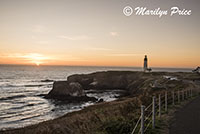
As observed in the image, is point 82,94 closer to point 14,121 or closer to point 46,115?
point 46,115

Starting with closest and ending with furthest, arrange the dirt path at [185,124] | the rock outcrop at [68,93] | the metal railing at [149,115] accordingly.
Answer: the metal railing at [149,115], the dirt path at [185,124], the rock outcrop at [68,93]

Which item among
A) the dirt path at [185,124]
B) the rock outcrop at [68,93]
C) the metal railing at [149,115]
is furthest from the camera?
the rock outcrop at [68,93]

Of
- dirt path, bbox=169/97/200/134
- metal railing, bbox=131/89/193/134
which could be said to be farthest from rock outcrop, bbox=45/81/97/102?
dirt path, bbox=169/97/200/134

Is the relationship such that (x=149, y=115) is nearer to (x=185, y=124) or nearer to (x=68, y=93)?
(x=185, y=124)

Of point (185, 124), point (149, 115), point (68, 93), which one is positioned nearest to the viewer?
point (185, 124)

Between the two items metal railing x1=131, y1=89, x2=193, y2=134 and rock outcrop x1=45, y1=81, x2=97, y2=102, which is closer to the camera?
metal railing x1=131, y1=89, x2=193, y2=134

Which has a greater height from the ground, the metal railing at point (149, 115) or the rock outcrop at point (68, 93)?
the metal railing at point (149, 115)

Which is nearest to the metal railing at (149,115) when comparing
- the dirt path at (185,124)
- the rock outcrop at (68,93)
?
the dirt path at (185,124)

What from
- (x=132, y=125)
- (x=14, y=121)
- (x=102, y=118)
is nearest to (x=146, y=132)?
(x=132, y=125)

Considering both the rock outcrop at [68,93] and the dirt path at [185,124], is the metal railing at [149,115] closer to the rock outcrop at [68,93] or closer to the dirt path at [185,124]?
the dirt path at [185,124]

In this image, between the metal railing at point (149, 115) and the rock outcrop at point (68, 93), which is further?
the rock outcrop at point (68, 93)

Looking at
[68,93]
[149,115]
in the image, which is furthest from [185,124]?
[68,93]

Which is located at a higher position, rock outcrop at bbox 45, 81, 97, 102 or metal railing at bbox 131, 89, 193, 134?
metal railing at bbox 131, 89, 193, 134

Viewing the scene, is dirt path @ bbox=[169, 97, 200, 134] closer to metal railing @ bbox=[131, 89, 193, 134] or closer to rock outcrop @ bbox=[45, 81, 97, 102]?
metal railing @ bbox=[131, 89, 193, 134]
